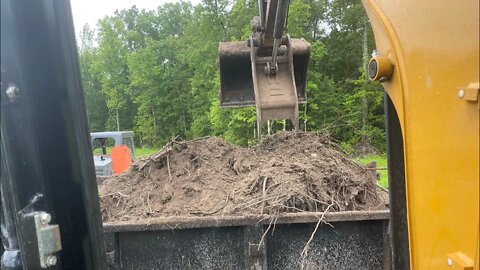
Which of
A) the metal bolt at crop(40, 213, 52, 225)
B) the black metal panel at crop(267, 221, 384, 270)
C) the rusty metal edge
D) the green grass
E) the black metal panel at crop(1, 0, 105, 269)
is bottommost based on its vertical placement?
the green grass

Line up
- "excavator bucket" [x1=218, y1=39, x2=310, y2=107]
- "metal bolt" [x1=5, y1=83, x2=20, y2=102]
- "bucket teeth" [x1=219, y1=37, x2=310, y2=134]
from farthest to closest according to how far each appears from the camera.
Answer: "excavator bucket" [x1=218, y1=39, x2=310, y2=107] < "bucket teeth" [x1=219, y1=37, x2=310, y2=134] < "metal bolt" [x1=5, y1=83, x2=20, y2=102]

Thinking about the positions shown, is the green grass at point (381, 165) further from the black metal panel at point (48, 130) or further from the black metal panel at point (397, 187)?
the black metal panel at point (48, 130)

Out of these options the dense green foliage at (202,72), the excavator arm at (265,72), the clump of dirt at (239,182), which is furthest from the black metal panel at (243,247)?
the dense green foliage at (202,72)

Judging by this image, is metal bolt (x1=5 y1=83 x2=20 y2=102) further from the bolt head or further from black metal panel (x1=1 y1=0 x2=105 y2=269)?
the bolt head

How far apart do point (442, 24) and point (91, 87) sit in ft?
137

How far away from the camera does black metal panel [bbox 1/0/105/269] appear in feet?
2.91

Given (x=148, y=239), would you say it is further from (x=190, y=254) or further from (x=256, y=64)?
(x=256, y=64)

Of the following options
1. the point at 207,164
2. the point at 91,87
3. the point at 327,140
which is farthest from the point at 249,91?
the point at 91,87

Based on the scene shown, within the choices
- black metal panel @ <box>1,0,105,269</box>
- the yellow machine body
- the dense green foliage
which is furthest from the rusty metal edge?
the dense green foliage

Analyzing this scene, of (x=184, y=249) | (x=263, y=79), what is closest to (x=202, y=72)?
(x=263, y=79)

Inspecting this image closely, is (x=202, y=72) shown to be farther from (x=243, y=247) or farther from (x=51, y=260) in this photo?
(x=51, y=260)

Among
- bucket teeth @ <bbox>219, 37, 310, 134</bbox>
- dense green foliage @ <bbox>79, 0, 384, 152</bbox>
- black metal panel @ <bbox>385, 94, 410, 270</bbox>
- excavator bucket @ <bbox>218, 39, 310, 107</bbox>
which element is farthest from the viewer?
dense green foliage @ <bbox>79, 0, 384, 152</bbox>

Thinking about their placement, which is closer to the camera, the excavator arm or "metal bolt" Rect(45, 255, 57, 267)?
"metal bolt" Rect(45, 255, 57, 267)

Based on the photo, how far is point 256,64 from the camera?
532cm
